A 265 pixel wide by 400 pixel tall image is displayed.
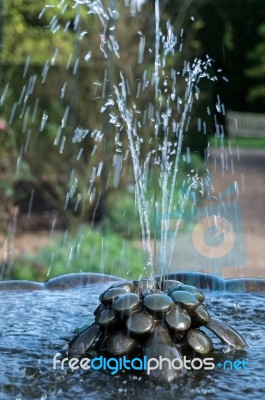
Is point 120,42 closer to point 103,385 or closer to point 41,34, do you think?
point 41,34

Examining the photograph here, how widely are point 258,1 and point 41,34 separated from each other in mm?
16447

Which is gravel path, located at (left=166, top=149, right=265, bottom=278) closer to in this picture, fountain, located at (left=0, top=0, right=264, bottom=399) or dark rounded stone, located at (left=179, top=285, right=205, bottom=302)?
fountain, located at (left=0, top=0, right=264, bottom=399)

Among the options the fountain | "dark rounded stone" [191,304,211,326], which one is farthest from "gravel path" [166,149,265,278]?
"dark rounded stone" [191,304,211,326]

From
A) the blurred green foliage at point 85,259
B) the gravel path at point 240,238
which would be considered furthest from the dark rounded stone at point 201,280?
the gravel path at point 240,238

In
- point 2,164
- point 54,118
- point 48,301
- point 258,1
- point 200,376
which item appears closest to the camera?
point 200,376

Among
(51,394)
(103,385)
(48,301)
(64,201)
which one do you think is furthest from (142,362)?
(64,201)

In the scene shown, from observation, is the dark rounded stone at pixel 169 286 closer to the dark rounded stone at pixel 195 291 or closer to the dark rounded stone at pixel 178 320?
the dark rounded stone at pixel 195 291

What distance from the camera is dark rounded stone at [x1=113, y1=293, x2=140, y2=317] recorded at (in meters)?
2.32

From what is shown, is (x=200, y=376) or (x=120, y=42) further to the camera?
(x=120, y=42)

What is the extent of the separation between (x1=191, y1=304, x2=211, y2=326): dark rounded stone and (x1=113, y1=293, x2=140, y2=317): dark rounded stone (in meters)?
0.18

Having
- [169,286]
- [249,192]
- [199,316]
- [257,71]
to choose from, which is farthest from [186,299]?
[257,71]

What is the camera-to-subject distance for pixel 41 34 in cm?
917

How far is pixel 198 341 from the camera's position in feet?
7.79

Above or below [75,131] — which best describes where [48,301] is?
below
